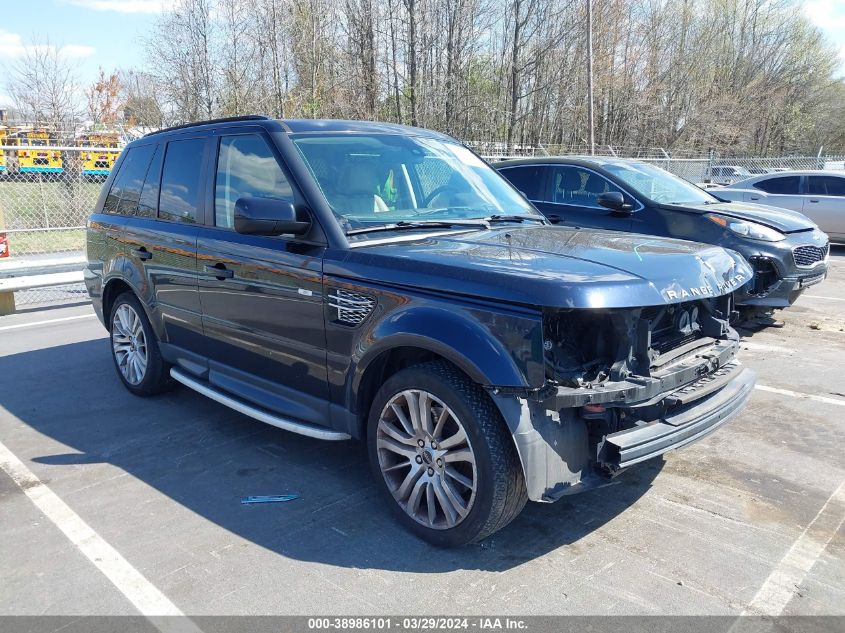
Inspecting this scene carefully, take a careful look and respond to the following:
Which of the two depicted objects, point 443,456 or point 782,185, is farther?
point 782,185

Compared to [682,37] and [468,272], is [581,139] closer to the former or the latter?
[682,37]

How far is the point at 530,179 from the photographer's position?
8734 mm

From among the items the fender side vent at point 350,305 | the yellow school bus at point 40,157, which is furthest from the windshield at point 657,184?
the yellow school bus at point 40,157

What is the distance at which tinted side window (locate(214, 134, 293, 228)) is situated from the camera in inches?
159

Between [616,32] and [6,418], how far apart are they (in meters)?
35.4

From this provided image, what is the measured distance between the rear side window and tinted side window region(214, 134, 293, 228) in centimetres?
121

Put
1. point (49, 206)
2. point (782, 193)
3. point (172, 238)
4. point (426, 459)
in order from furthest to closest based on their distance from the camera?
point (782, 193) → point (49, 206) → point (172, 238) → point (426, 459)

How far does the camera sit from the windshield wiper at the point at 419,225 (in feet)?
12.4

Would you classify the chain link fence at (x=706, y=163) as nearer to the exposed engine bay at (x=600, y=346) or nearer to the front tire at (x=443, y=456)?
the front tire at (x=443, y=456)

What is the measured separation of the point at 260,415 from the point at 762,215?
6.47 metres

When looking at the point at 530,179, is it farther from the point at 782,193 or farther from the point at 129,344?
the point at 782,193

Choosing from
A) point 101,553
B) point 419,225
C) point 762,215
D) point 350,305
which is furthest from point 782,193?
point 101,553

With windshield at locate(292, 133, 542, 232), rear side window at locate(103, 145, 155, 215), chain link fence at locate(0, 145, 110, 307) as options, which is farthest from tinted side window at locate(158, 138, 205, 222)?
chain link fence at locate(0, 145, 110, 307)

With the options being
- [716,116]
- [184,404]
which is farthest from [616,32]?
[184,404]
